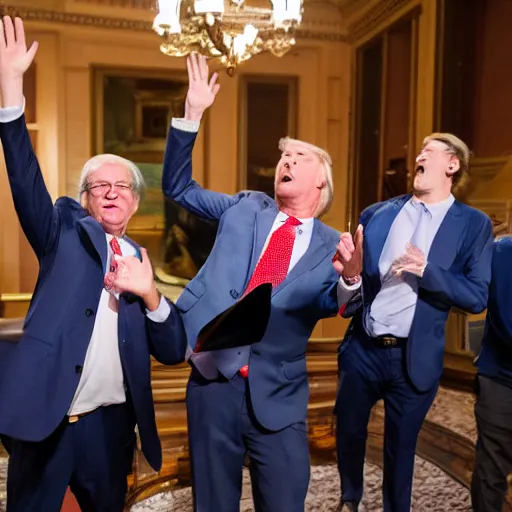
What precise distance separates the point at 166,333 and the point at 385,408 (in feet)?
3.45

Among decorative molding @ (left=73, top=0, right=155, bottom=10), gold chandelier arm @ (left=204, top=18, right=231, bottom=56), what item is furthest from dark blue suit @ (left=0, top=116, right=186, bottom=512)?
decorative molding @ (left=73, top=0, right=155, bottom=10)

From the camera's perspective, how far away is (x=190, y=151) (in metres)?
1.88

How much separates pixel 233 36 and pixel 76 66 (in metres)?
2.68

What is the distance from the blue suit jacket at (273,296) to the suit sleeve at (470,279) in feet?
1.23

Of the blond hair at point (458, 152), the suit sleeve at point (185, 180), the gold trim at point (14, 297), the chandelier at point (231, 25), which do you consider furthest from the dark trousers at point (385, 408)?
the gold trim at point (14, 297)

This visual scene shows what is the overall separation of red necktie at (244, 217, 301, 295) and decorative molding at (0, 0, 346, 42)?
14.5ft

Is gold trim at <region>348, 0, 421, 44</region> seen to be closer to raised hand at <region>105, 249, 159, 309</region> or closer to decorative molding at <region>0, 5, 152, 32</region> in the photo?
decorative molding at <region>0, 5, 152, 32</region>


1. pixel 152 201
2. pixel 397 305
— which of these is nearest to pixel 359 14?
pixel 152 201

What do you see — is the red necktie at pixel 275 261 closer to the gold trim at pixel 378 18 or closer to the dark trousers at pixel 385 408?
the dark trousers at pixel 385 408

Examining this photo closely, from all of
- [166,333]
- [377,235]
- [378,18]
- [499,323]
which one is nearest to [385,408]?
[499,323]

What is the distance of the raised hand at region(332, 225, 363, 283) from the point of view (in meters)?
1.67

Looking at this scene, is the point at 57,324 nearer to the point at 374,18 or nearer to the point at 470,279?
the point at 470,279

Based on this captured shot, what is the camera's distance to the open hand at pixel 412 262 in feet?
6.54

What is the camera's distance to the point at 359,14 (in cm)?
583
